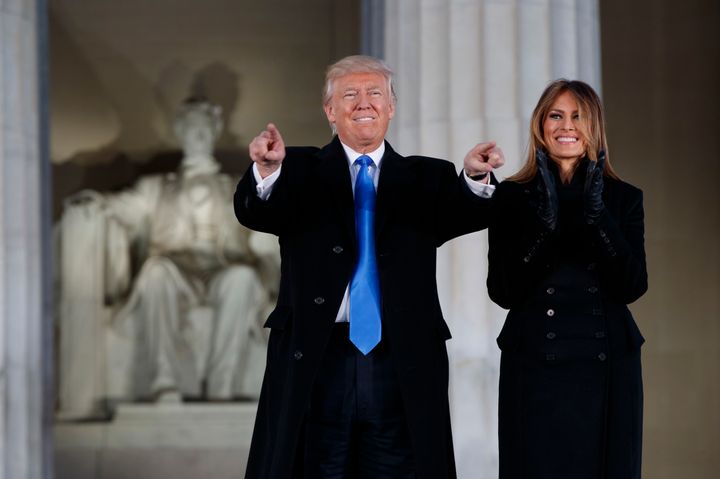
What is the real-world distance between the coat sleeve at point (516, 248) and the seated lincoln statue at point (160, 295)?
5667 mm

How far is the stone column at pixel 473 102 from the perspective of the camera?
6.07 meters

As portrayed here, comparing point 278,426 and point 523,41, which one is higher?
point 523,41

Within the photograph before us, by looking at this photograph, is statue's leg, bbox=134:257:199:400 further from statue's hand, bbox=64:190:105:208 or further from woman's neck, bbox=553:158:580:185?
woman's neck, bbox=553:158:580:185

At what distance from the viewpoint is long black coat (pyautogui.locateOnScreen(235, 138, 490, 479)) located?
3.44m

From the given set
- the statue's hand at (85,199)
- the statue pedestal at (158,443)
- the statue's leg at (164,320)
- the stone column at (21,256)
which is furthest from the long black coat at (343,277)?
the statue's hand at (85,199)

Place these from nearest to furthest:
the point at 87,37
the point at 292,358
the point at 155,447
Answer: the point at 292,358 < the point at 155,447 < the point at 87,37

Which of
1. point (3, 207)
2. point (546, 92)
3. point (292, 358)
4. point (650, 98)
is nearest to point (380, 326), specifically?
point (292, 358)

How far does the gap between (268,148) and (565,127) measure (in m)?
0.95

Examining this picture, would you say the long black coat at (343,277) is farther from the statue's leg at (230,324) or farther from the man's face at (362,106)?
the statue's leg at (230,324)

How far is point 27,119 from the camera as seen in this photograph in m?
6.95

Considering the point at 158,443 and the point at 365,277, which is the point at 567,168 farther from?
the point at 158,443

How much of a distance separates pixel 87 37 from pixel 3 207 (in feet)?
11.5

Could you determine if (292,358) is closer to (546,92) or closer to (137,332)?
(546,92)

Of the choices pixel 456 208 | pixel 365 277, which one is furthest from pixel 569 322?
pixel 365 277
